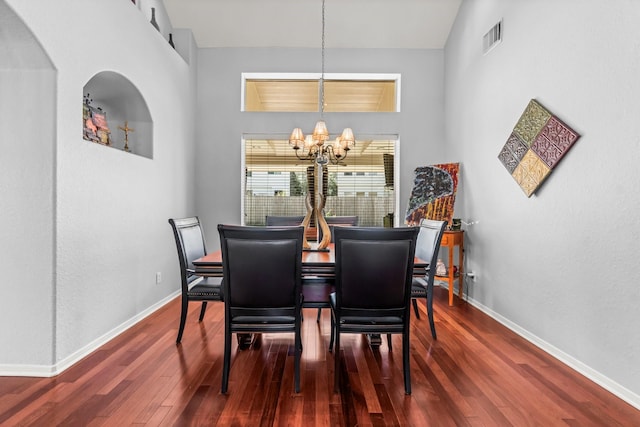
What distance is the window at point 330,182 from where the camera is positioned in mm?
5047

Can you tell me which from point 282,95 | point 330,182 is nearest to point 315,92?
point 282,95

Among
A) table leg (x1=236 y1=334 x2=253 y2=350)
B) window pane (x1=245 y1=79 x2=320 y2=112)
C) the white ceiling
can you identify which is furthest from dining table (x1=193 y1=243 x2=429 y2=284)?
the white ceiling

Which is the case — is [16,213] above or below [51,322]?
above

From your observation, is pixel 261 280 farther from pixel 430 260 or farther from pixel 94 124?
pixel 94 124

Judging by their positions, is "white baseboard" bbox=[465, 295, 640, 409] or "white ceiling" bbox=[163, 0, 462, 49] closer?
"white baseboard" bbox=[465, 295, 640, 409]

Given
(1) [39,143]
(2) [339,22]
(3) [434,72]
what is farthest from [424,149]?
(1) [39,143]

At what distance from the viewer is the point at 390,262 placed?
2.01 meters

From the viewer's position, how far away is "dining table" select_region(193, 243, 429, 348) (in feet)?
7.63

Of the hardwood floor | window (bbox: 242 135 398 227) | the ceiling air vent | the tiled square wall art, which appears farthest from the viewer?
window (bbox: 242 135 398 227)

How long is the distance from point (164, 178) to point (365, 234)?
2.81 metres

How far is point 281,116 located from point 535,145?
319 cm

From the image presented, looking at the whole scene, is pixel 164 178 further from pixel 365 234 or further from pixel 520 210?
pixel 520 210

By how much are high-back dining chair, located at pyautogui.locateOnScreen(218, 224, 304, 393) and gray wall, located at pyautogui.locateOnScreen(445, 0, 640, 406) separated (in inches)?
75.5

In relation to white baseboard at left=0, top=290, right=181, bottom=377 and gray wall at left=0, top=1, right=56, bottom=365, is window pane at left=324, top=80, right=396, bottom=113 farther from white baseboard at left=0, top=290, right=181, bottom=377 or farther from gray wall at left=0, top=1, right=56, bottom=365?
white baseboard at left=0, top=290, right=181, bottom=377
